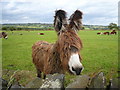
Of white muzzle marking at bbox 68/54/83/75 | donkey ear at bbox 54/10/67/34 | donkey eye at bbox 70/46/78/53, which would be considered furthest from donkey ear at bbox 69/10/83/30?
white muzzle marking at bbox 68/54/83/75

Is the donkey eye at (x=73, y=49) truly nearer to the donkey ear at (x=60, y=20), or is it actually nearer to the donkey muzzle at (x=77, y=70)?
the donkey muzzle at (x=77, y=70)

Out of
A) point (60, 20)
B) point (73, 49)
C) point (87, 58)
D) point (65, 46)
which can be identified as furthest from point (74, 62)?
point (87, 58)

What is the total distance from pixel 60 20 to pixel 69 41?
0.60 m

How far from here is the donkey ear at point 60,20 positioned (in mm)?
3666

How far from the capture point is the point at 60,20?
12.5ft

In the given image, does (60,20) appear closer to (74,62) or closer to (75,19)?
(75,19)

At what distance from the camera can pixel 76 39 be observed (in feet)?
11.8

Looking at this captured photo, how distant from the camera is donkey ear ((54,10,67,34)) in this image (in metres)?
3.67

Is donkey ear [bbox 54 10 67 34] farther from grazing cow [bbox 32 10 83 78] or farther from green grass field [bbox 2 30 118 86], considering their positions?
green grass field [bbox 2 30 118 86]

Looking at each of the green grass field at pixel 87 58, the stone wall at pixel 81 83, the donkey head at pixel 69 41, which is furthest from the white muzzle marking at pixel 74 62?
the green grass field at pixel 87 58

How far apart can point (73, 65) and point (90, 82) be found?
580 mm

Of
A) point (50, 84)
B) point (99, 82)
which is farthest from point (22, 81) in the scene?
point (99, 82)

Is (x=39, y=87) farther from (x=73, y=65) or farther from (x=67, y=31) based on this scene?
(x=67, y=31)

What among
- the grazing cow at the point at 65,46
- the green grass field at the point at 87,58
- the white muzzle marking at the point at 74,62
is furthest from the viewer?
the green grass field at the point at 87,58
